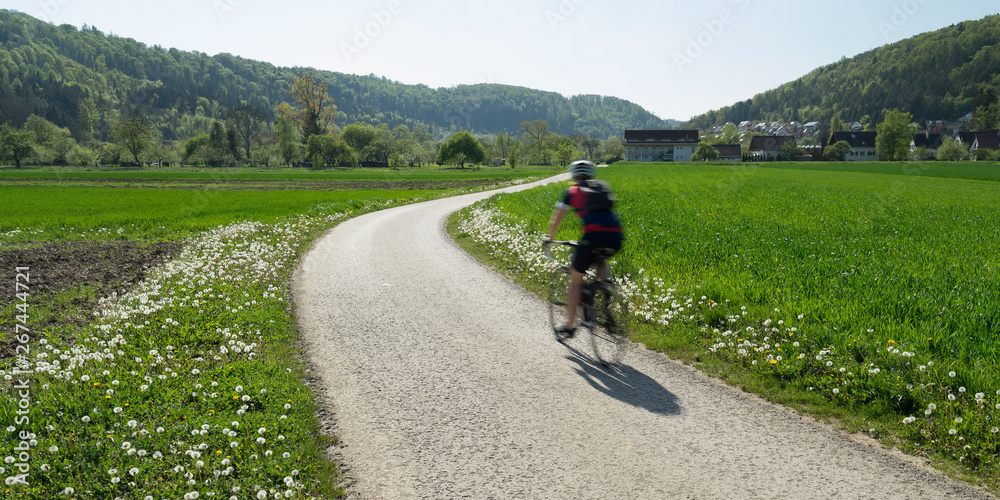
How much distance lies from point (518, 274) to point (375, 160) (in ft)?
352

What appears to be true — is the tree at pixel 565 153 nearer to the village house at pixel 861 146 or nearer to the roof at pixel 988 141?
the village house at pixel 861 146

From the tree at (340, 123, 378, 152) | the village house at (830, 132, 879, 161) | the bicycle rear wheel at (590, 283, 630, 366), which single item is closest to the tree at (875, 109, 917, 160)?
the village house at (830, 132, 879, 161)

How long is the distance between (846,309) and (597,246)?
3.59 meters

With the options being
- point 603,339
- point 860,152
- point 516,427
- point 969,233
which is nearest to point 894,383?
point 603,339

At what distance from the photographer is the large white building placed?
146750 mm

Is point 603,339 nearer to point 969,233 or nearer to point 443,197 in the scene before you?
point 969,233

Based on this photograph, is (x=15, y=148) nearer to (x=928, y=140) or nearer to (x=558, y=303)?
(x=558, y=303)

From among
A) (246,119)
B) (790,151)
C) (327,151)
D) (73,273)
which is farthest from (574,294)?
(790,151)

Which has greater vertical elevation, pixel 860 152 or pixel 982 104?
pixel 982 104

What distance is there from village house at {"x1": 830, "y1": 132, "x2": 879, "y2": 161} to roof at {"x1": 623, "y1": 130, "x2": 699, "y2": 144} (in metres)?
38.2

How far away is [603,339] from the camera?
7.55 m

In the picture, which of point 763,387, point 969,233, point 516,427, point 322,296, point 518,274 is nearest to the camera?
point 516,427

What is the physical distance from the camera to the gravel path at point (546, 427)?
4.03 metres

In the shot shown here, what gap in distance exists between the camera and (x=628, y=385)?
235 inches
